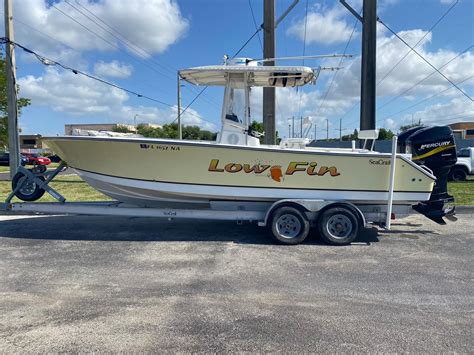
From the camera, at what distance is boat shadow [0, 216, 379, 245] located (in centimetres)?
625

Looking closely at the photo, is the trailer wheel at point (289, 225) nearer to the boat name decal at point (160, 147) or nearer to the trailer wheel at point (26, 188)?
the boat name decal at point (160, 147)

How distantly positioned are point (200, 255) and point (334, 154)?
260cm

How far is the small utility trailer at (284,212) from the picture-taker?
19.2 feet

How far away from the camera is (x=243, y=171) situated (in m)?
5.90

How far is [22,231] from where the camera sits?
261 inches

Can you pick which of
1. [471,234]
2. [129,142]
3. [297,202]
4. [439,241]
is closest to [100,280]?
[129,142]

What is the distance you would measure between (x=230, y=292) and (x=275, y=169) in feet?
8.00

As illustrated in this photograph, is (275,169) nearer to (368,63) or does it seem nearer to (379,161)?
(379,161)

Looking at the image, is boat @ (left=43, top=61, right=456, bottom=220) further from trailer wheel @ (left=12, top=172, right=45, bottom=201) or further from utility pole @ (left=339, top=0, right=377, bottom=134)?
utility pole @ (left=339, top=0, right=377, bottom=134)

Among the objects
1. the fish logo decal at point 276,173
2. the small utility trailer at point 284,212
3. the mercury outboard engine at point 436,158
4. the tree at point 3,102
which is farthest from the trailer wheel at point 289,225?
the tree at point 3,102

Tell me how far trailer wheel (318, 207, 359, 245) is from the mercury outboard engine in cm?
164

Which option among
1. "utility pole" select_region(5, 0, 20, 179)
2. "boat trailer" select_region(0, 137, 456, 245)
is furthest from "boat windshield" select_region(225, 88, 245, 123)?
"utility pole" select_region(5, 0, 20, 179)

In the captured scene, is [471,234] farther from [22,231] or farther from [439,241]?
[22,231]

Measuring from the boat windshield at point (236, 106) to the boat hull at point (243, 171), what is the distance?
2.98 feet
